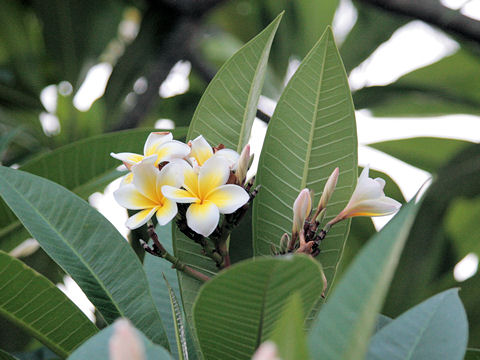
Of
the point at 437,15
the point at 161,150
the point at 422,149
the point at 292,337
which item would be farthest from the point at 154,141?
the point at 422,149

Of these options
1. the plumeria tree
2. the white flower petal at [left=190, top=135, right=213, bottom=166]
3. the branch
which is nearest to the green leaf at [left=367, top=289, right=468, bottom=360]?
the plumeria tree

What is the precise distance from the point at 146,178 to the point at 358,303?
28 cm

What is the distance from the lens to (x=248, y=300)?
1.24 ft

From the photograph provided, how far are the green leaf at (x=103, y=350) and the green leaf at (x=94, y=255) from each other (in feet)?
0.52

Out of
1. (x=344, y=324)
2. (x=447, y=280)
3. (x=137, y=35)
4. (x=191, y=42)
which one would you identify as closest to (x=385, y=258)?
(x=344, y=324)

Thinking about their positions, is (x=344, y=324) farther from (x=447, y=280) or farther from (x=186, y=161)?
(x=447, y=280)

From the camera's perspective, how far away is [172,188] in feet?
1.59

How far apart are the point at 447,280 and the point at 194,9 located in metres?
0.90

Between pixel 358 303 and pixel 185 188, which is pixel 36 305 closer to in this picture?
pixel 185 188

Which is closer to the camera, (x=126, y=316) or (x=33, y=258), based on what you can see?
(x=126, y=316)

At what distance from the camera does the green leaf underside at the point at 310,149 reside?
528 mm

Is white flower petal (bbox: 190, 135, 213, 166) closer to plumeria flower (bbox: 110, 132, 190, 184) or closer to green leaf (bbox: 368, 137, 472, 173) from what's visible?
plumeria flower (bbox: 110, 132, 190, 184)

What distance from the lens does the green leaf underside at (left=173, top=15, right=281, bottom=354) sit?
0.56 metres

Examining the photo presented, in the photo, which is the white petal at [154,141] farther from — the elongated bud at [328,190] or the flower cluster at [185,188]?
the elongated bud at [328,190]
